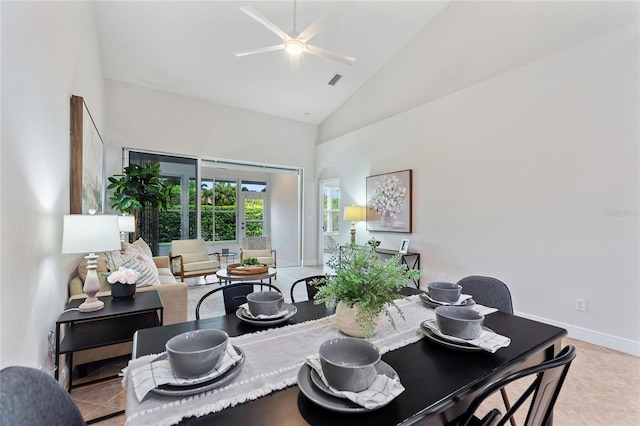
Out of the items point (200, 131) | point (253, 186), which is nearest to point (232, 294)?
point (200, 131)

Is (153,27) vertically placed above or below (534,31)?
above

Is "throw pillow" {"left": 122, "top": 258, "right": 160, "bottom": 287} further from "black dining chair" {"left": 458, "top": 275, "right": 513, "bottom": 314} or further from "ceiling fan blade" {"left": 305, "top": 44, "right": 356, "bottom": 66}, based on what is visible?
"ceiling fan blade" {"left": 305, "top": 44, "right": 356, "bottom": 66}

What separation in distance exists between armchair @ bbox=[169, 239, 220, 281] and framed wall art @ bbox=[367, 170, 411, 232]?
9.92ft

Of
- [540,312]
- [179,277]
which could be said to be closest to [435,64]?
[540,312]

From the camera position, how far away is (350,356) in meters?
0.95

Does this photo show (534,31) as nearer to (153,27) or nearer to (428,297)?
(428,297)

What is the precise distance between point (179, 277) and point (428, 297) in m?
4.82

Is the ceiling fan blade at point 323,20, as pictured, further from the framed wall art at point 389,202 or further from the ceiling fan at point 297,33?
the framed wall art at point 389,202

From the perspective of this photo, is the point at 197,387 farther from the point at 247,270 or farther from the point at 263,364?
the point at 247,270

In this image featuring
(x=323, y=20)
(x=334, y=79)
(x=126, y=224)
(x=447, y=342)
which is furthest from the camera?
(x=334, y=79)

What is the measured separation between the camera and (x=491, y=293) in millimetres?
1834

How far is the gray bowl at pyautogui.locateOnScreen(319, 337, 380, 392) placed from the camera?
2.64 feet

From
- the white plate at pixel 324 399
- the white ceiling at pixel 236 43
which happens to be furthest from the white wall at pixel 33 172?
the white ceiling at pixel 236 43

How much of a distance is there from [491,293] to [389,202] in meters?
3.36
